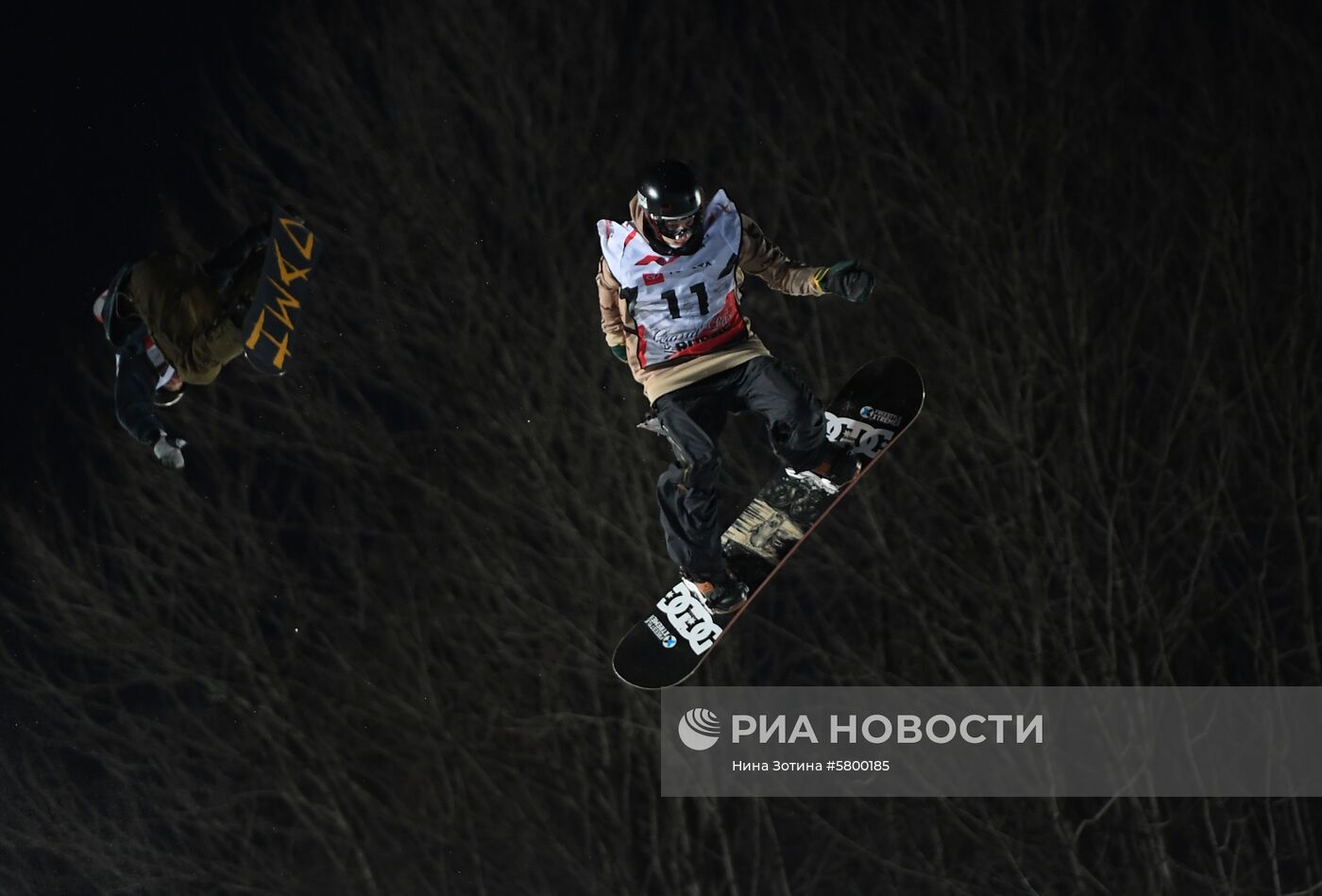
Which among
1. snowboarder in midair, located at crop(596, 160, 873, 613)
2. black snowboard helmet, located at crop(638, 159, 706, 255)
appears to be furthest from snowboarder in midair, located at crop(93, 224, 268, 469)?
black snowboard helmet, located at crop(638, 159, 706, 255)

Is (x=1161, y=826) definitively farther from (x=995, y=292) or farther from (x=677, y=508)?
(x=677, y=508)

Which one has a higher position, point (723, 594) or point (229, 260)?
point (229, 260)

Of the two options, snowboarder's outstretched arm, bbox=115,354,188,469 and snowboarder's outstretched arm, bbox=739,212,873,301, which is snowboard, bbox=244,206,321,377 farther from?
snowboarder's outstretched arm, bbox=739,212,873,301

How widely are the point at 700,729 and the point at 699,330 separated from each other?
7678mm

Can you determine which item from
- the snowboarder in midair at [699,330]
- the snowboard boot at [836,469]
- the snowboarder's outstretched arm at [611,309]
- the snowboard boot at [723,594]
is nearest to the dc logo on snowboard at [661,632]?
the snowboard boot at [723,594]

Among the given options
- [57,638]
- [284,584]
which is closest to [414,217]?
[284,584]

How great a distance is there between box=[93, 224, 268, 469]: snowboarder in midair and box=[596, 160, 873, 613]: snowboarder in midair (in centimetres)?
208

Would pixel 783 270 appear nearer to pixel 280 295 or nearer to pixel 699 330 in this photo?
pixel 699 330

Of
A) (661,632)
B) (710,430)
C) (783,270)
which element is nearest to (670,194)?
(783,270)

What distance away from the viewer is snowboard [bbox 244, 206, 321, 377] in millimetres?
9234

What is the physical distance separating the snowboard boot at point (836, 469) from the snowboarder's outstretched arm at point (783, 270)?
1.25m

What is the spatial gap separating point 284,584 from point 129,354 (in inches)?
309

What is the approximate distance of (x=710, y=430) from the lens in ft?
28.9

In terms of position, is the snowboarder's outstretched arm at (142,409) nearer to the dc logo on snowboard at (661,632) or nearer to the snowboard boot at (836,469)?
the dc logo on snowboard at (661,632)
